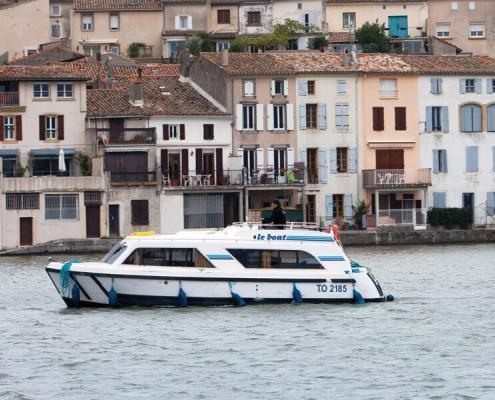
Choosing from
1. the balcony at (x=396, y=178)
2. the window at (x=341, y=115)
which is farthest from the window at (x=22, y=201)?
the balcony at (x=396, y=178)

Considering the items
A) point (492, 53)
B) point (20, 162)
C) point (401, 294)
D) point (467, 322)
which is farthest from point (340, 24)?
point (467, 322)

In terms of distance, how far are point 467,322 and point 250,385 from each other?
11.5m

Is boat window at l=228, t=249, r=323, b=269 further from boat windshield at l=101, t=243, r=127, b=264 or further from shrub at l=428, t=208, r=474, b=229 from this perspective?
shrub at l=428, t=208, r=474, b=229

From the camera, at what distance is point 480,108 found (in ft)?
320

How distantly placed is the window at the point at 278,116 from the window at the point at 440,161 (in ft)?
27.2

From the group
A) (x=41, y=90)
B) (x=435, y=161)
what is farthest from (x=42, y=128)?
(x=435, y=161)

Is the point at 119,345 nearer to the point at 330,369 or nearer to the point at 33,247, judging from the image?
the point at 330,369

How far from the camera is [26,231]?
85.8 meters

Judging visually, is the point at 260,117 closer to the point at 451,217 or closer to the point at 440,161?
the point at 440,161

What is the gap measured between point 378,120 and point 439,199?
16.4 feet

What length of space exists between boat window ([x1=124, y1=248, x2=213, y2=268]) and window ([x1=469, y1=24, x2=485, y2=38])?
74.6m

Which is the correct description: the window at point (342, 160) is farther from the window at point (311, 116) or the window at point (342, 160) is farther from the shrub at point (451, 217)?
the shrub at point (451, 217)

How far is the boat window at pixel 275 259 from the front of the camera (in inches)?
1989

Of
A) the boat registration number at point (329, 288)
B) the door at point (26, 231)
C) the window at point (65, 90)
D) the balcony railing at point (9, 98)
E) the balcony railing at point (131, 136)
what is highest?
the window at point (65, 90)
